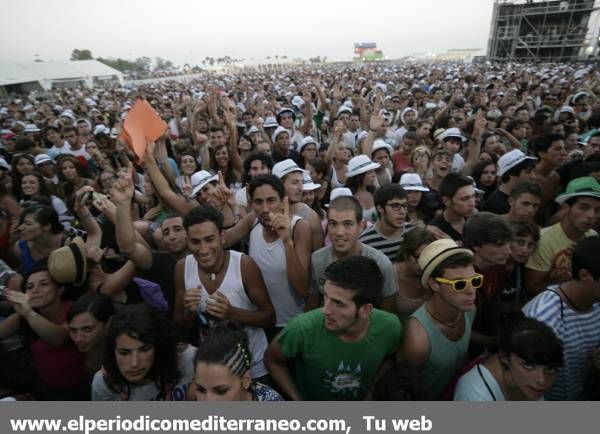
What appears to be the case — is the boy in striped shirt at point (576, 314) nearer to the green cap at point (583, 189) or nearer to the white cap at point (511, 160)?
the green cap at point (583, 189)

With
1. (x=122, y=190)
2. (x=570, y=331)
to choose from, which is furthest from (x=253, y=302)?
(x=570, y=331)

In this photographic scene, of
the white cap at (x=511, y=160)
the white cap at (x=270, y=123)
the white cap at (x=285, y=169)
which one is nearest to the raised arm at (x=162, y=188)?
the white cap at (x=285, y=169)

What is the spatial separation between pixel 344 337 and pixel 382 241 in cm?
136

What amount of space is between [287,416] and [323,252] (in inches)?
49.6

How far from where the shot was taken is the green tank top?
1978mm

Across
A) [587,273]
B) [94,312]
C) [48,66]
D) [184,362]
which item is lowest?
[184,362]

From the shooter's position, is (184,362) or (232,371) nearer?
(232,371)

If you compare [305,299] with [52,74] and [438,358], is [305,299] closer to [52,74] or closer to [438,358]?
[438,358]

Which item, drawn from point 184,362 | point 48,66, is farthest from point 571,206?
point 48,66

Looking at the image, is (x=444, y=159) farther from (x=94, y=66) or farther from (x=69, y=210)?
(x=94, y=66)

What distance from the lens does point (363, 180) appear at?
4.39 meters

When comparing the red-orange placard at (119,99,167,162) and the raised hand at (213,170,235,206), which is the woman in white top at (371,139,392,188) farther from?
the red-orange placard at (119,99,167,162)

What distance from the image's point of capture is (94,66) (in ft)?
139

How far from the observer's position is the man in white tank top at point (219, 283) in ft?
7.95
